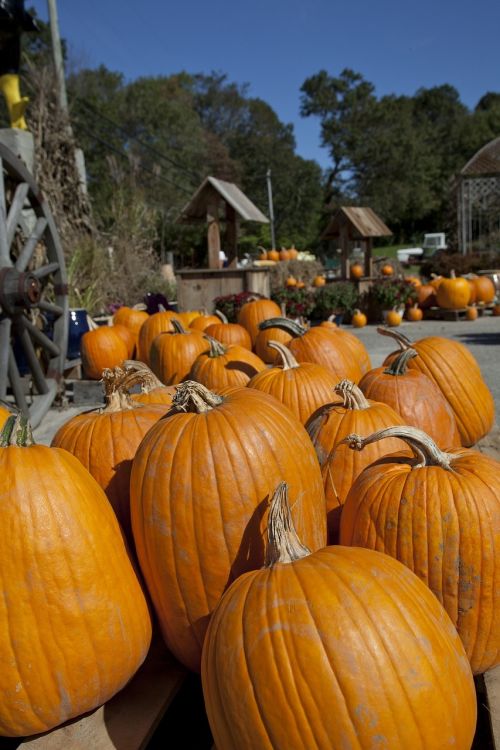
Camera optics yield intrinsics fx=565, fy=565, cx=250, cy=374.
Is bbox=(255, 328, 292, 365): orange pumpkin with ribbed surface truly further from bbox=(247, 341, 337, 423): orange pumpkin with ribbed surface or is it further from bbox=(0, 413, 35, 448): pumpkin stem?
bbox=(0, 413, 35, 448): pumpkin stem

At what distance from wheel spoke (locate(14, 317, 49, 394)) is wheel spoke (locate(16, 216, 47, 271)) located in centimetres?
42

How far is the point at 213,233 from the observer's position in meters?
8.78

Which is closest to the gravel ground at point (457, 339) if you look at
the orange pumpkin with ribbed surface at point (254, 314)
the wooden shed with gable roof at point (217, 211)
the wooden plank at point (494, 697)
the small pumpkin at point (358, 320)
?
the small pumpkin at point (358, 320)

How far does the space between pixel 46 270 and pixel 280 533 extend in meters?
3.91

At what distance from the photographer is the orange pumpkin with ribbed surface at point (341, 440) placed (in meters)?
1.96

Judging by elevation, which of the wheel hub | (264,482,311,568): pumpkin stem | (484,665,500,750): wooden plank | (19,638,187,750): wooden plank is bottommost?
(484,665,500,750): wooden plank

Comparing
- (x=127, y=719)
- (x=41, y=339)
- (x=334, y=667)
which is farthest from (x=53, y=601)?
(x=41, y=339)

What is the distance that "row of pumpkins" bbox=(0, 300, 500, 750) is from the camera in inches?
42.9

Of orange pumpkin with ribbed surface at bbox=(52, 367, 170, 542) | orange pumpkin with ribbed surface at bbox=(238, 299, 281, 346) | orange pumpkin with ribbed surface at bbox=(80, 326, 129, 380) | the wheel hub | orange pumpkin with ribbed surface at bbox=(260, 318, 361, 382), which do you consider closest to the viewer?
orange pumpkin with ribbed surface at bbox=(52, 367, 170, 542)

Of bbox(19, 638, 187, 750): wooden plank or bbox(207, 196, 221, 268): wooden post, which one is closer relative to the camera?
bbox(19, 638, 187, 750): wooden plank

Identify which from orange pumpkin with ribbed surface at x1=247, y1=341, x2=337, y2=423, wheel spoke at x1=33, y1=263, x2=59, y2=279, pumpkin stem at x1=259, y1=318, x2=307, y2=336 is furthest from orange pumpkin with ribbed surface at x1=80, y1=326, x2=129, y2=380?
orange pumpkin with ribbed surface at x1=247, y1=341, x2=337, y2=423

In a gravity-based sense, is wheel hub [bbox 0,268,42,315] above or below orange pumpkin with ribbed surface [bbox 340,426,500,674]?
above

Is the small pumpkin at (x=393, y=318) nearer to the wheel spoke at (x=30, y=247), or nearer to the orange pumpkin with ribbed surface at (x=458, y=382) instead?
the wheel spoke at (x=30, y=247)

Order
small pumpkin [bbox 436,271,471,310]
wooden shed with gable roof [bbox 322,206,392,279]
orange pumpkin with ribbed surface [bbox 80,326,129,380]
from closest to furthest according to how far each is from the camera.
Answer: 1. orange pumpkin with ribbed surface [bbox 80,326,129,380]
2. small pumpkin [bbox 436,271,471,310]
3. wooden shed with gable roof [bbox 322,206,392,279]
